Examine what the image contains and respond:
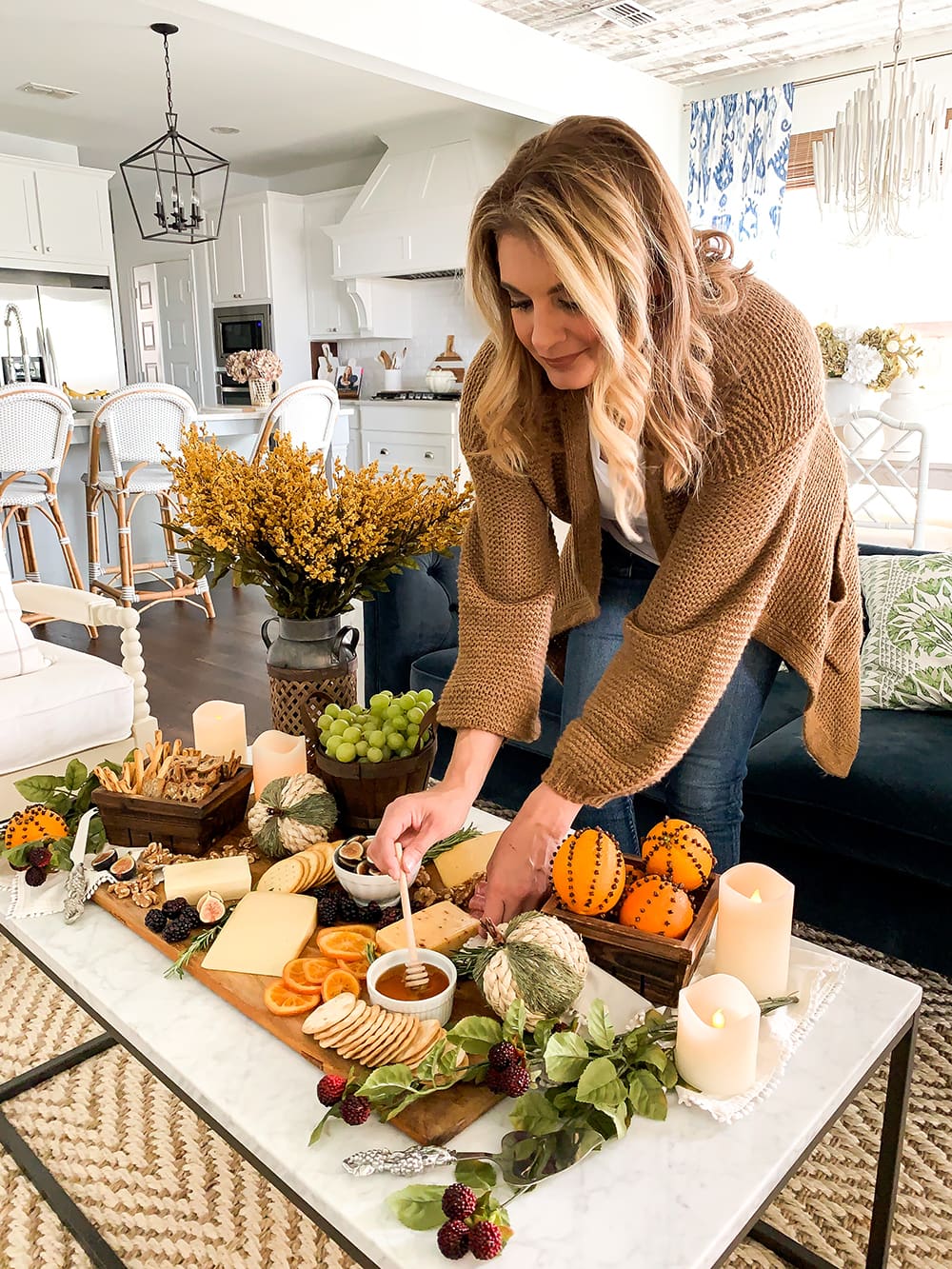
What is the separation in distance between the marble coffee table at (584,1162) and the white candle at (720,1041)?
3 centimetres

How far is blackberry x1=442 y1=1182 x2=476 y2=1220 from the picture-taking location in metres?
0.72

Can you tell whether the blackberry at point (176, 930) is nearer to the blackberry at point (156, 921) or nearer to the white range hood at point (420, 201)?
the blackberry at point (156, 921)

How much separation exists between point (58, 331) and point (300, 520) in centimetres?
597

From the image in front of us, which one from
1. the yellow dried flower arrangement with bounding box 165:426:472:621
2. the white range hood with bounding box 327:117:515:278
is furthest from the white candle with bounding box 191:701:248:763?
the white range hood with bounding box 327:117:515:278

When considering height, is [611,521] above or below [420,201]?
below

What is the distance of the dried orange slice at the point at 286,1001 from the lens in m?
0.98

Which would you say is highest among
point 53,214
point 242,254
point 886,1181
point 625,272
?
point 53,214

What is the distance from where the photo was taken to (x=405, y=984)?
39.3 inches

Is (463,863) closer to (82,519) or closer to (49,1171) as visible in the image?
(49,1171)

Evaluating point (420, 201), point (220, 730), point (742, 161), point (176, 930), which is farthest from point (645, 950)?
point (420, 201)

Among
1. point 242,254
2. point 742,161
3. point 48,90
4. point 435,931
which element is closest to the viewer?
point 435,931

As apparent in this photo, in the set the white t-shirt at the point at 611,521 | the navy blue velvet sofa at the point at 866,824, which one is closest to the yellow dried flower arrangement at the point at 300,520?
the white t-shirt at the point at 611,521

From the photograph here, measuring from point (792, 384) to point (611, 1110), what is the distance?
74 centimetres

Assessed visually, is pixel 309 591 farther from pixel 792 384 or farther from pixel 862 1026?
pixel 862 1026
